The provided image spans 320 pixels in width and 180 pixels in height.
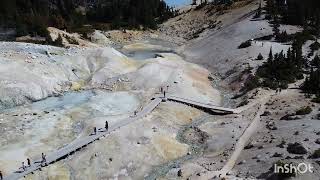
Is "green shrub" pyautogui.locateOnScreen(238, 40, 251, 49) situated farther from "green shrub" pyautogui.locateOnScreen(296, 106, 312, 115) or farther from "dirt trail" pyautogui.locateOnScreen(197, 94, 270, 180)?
"green shrub" pyautogui.locateOnScreen(296, 106, 312, 115)

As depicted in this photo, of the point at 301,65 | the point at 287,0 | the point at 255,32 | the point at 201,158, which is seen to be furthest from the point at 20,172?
the point at 287,0

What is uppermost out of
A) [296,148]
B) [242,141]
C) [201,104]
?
[296,148]

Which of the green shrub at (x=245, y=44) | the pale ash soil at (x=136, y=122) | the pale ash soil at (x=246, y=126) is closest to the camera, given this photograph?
the pale ash soil at (x=246, y=126)

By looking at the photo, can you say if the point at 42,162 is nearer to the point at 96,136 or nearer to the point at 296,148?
Result: the point at 96,136

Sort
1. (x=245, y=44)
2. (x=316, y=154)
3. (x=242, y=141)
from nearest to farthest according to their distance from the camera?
(x=316, y=154) < (x=242, y=141) < (x=245, y=44)

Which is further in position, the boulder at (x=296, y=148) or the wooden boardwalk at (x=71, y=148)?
the boulder at (x=296, y=148)

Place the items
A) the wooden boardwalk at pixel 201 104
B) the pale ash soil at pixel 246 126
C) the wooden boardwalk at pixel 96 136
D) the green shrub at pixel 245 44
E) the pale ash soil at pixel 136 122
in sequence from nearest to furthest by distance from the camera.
A: the wooden boardwalk at pixel 96 136 < the pale ash soil at pixel 246 126 < the pale ash soil at pixel 136 122 < the wooden boardwalk at pixel 201 104 < the green shrub at pixel 245 44

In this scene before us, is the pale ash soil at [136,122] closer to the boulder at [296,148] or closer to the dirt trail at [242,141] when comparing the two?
the dirt trail at [242,141]

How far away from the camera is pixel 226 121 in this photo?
185ft

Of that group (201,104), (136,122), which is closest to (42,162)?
(136,122)

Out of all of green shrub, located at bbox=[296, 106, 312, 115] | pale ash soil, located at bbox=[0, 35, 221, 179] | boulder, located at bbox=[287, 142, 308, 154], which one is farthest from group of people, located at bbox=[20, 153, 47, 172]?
green shrub, located at bbox=[296, 106, 312, 115]

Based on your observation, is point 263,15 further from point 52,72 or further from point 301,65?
point 52,72

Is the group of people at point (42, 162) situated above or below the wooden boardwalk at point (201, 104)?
above

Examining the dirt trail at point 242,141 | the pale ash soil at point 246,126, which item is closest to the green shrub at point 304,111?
the pale ash soil at point 246,126
